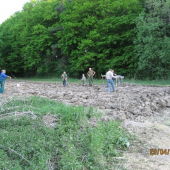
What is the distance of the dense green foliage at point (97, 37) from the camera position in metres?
28.2

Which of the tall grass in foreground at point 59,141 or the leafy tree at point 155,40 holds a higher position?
the leafy tree at point 155,40

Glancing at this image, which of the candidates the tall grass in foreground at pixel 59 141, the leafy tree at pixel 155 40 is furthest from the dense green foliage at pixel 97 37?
the tall grass in foreground at pixel 59 141

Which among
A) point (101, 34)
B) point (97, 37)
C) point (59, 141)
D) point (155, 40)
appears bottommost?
point (59, 141)

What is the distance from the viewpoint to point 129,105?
402 inches

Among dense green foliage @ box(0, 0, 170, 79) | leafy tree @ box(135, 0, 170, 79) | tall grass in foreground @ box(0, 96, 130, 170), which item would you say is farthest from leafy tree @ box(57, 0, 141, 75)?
tall grass in foreground @ box(0, 96, 130, 170)

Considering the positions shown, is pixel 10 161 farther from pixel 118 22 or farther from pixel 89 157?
pixel 118 22

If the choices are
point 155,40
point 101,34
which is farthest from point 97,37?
point 155,40

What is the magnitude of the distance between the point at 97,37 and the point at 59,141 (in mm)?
28730

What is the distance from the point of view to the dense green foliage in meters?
28.2

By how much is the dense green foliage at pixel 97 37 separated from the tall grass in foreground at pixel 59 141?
71.0 feet

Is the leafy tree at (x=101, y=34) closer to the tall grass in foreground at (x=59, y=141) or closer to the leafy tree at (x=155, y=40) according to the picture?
the leafy tree at (x=155, y=40)

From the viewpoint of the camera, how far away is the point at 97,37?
33.2m

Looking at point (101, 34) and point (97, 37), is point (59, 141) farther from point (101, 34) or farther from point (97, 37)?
point (101, 34)

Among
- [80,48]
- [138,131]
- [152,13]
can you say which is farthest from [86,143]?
[80,48]
